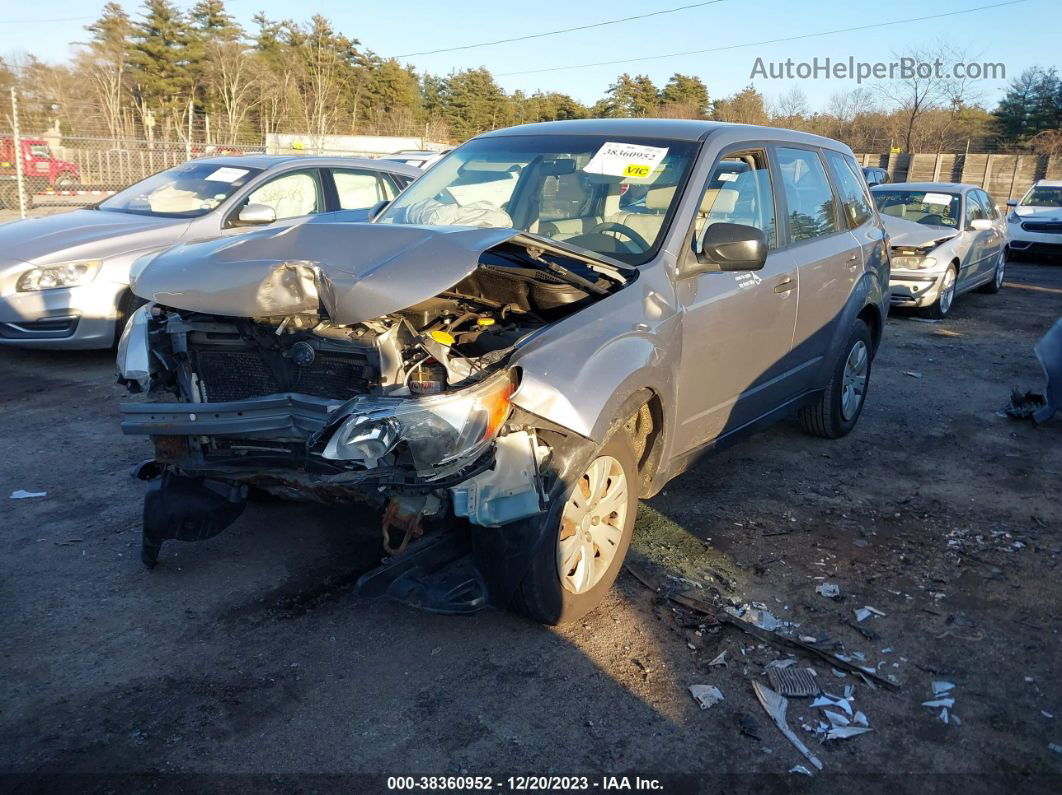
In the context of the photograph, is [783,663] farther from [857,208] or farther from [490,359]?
[857,208]

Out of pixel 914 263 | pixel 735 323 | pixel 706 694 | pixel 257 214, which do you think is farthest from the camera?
Answer: pixel 914 263

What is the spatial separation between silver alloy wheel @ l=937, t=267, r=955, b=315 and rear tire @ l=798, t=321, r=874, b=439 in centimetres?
550

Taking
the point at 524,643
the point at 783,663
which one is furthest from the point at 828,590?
the point at 524,643

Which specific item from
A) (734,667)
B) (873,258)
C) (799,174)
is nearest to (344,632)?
(734,667)

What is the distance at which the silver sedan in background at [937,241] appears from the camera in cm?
1052

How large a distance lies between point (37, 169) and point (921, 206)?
1767 centimetres

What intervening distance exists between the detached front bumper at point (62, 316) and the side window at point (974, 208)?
1041 centimetres

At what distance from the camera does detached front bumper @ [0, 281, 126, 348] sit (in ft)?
21.4

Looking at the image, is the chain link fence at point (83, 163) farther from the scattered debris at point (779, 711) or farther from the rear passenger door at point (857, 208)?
the scattered debris at point (779, 711)

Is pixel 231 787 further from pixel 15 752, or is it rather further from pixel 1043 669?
pixel 1043 669

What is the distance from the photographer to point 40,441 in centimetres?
526

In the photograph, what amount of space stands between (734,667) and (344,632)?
1.53 meters

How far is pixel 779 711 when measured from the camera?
2.90 meters

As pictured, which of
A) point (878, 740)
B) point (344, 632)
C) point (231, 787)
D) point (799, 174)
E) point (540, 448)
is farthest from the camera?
point (799, 174)
